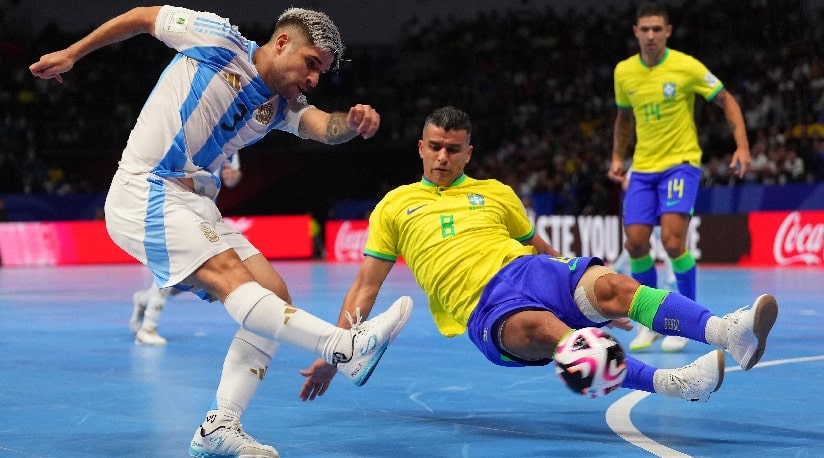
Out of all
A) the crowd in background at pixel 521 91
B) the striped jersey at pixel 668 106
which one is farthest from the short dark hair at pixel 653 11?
the crowd in background at pixel 521 91

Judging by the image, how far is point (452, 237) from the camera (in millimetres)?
5273

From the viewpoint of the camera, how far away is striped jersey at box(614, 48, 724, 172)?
857 cm

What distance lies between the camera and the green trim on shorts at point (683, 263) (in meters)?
8.30

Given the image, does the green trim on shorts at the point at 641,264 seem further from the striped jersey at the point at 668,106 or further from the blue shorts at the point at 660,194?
the striped jersey at the point at 668,106

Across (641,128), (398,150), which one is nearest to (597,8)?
(398,150)

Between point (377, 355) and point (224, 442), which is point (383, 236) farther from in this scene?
point (224, 442)

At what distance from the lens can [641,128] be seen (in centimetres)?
878

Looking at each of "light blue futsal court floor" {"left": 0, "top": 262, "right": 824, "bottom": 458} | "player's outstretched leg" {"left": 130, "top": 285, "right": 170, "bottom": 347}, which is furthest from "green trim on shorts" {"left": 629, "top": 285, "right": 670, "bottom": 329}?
"player's outstretched leg" {"left": 130, "top": 285, "right": 170, "bottom": 347}

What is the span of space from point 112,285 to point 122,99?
51.9 ft

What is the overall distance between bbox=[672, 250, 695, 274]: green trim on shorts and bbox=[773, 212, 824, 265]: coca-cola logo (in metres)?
11.0

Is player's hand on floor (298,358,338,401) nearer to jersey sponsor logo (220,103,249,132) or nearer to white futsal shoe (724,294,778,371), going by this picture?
jersey sponsor logo (220,103,249,132)

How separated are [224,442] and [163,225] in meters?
0.90

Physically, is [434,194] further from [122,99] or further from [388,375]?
[122,99]

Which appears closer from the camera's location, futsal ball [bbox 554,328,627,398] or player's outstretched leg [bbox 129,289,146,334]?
futsal ball [bbox 554,328,627,398]
